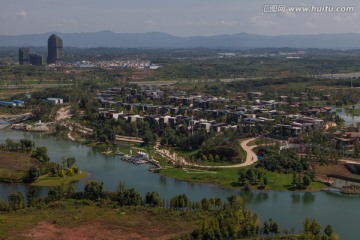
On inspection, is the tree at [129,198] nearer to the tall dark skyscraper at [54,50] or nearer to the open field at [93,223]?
the open field at [93,223]

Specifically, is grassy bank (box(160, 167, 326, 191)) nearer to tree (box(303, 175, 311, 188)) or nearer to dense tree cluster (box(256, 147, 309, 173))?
tree (box(303, 175, 311, 188))

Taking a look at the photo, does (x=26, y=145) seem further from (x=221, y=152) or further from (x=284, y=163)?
(x=284, y=163)

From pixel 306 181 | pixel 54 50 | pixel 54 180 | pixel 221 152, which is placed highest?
pixel 54 50

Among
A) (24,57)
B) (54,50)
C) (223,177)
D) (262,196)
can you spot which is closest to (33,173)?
(223,177)

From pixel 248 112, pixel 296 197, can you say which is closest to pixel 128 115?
pixel 248 112

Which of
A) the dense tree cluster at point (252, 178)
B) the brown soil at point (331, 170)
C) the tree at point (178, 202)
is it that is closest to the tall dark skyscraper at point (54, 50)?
the brown soil at point (331, 170)

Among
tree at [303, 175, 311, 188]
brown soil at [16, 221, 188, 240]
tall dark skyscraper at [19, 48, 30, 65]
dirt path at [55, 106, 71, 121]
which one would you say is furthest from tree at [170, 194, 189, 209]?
tall dark skyscraper at [19, 48, 30, 65]
